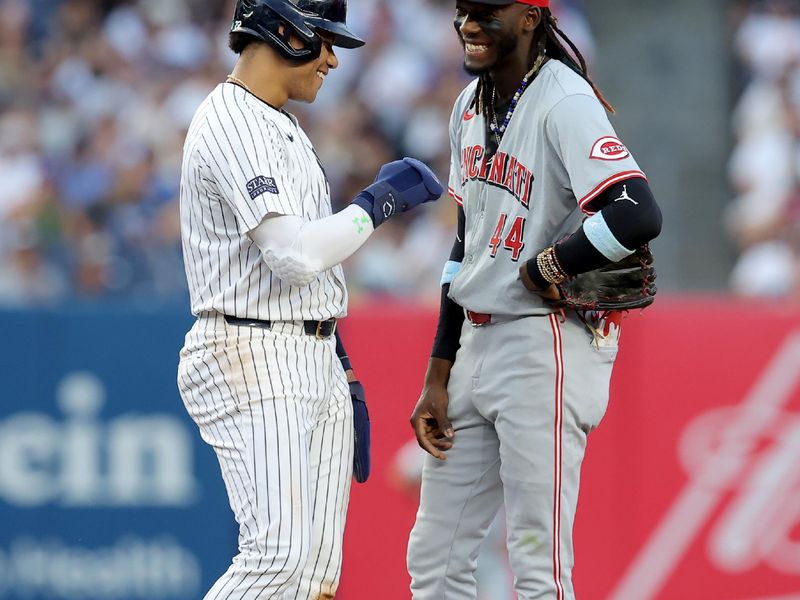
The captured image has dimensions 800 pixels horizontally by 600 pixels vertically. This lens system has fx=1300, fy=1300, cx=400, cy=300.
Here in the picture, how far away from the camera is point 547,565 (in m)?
3.55

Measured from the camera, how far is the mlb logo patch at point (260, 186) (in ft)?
11.4

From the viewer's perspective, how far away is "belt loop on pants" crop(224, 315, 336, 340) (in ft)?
12.1

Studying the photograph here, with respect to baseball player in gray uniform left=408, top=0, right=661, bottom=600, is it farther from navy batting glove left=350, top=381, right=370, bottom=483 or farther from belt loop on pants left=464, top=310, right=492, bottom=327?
navy batting glove left=350, top=381, right=370, bottom=483

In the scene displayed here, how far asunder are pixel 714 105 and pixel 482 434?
611 cm

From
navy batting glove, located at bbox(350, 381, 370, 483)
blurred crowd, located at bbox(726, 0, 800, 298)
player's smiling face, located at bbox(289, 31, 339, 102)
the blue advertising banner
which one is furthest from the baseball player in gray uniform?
blurred crowd, located at bbox(726, 0, 800, 298)

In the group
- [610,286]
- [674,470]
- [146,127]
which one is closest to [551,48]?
[610,286]

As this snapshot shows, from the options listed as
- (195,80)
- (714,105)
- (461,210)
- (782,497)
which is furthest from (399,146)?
(461,210)


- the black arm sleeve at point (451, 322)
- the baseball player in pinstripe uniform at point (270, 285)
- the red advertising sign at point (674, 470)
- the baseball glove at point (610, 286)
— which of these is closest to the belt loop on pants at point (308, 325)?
the baseball player in pinstripe uniform at point (270, 285)

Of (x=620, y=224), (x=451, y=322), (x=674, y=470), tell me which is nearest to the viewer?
(x=620, y=224)

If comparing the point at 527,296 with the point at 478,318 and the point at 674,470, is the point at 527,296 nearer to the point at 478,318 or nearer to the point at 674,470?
the point at 478,318

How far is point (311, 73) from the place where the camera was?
374cm

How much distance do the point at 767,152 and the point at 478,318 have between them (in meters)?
5.60

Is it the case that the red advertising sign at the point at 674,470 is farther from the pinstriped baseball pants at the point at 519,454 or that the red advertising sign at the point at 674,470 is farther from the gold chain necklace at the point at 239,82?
the gold chain necklace at the point at 239,82

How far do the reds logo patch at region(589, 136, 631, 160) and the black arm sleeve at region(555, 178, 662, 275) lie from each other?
72 millimetres
